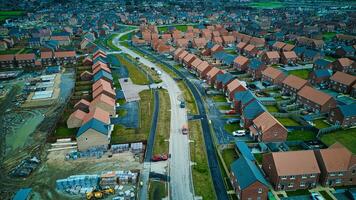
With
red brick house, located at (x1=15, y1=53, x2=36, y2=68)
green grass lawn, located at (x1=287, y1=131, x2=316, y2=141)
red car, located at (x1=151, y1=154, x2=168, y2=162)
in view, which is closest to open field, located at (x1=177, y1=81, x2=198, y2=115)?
red car, located at (x1=151, y1=154, x2=168, y2=162)

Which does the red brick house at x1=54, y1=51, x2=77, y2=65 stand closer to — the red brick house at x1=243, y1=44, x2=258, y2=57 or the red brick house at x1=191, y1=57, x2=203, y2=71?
the red brick house at x1=191, y1=57, x2=203, y2=71

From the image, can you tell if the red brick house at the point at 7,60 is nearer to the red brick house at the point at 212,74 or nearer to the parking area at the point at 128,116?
the parking area at the point at 128,116

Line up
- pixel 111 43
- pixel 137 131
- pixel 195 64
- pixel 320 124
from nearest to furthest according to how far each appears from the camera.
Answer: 1. pixel 137 131
2. pixel 320 124
3. pixel 195 64
4. pixel 111 43

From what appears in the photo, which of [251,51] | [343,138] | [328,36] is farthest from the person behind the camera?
[328,36]

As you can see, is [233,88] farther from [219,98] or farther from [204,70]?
[204,70]

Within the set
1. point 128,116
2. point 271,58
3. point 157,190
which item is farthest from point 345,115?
point 271,58
